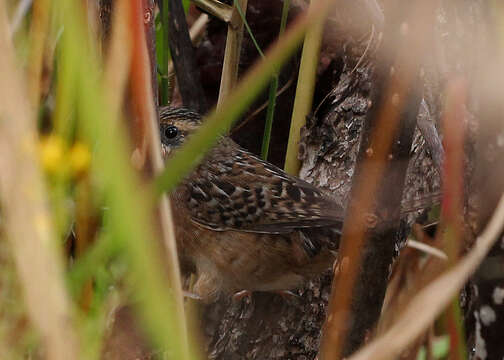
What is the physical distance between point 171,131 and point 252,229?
75 cm

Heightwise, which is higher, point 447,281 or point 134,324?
point 447,281

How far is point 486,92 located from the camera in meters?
1.45

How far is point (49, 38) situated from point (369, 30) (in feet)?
6.36

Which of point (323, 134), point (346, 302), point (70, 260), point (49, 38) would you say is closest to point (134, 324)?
point (70, 260)

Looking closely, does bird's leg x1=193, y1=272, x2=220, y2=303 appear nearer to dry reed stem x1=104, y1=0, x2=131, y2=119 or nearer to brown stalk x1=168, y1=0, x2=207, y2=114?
brown stalk x1=168, y1=0, x2=207, y2=114

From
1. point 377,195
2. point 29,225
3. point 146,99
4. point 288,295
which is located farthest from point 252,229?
point 29,225

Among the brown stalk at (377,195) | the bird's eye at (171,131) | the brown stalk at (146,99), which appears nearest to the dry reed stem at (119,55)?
the brown stalk at (146,99)

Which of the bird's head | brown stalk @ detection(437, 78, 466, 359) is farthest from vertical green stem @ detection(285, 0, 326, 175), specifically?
brown stalk @ detection(437, 78, 466, 359)

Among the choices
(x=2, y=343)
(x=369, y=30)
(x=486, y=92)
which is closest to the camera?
(x=2, y=343)

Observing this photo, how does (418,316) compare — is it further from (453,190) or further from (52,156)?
(52,156)

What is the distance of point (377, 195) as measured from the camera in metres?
1.69

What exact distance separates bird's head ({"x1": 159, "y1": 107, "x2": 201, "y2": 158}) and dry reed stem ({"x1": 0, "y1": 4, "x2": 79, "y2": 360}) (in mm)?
3030

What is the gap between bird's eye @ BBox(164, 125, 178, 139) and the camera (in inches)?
153

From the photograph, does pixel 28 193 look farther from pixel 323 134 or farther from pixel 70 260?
pixel 323 134
